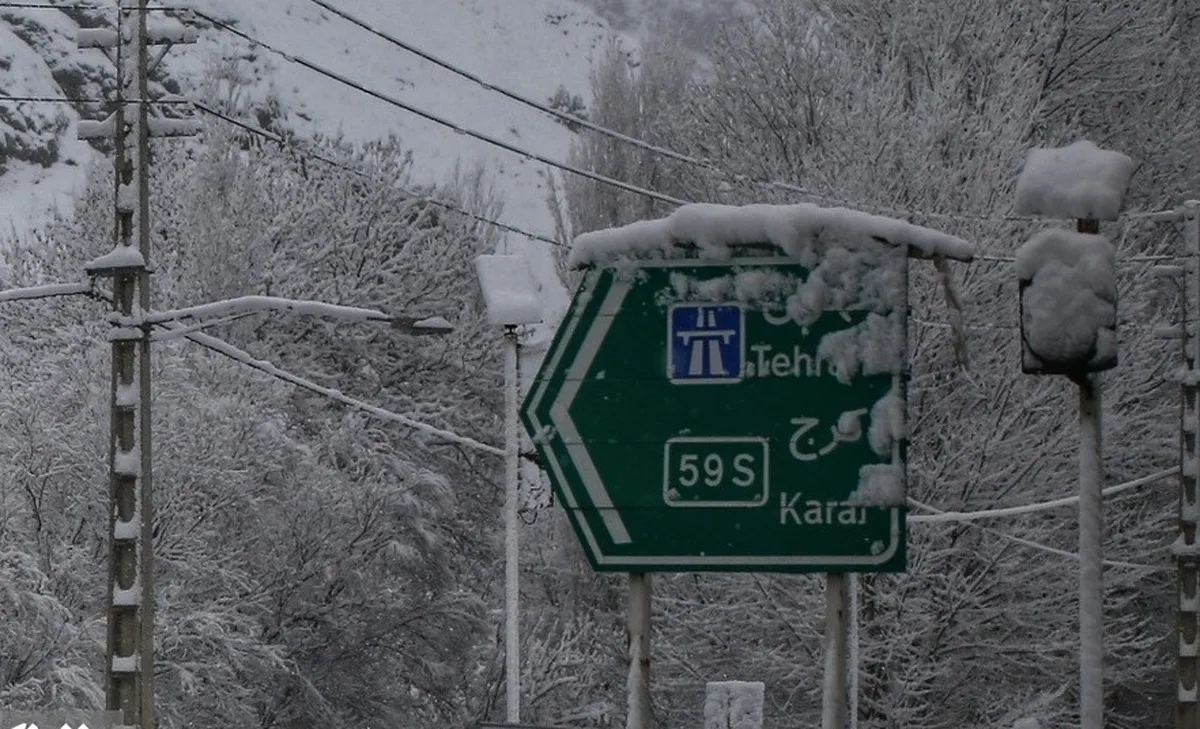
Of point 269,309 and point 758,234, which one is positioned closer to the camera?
point 758,234

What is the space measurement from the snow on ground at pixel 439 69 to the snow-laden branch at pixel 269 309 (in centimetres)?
10043

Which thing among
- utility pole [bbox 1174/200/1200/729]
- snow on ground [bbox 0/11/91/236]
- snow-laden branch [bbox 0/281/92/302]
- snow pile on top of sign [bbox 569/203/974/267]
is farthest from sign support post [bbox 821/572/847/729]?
snow on ground [bbox 0/11/91/236]

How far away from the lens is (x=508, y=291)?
49.1ft

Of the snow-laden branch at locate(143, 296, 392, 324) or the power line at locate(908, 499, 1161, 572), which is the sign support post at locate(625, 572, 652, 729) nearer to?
the snow-laden branch at locate(143, 296, 392, 324)

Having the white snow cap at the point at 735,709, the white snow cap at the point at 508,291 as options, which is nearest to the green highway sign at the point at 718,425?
the white snow cap at the point at 735,709

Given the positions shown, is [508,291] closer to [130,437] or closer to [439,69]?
[130,437]

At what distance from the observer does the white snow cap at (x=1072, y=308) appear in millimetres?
5023

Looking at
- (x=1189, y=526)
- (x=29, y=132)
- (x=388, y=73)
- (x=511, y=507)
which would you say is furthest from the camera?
(x=388, y=73)

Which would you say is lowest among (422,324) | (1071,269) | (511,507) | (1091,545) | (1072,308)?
(1091,545)

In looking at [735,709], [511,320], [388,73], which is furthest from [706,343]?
[388,73]

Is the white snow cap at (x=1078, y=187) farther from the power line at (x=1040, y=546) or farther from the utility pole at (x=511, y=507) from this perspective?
the power line at (x=1040, y=546)

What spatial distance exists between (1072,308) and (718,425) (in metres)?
0.93

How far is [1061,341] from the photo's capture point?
5031mm

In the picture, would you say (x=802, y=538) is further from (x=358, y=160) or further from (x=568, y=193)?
(x=358, y=160)
